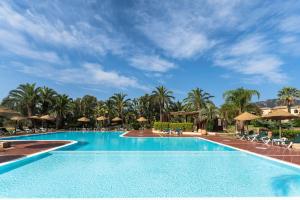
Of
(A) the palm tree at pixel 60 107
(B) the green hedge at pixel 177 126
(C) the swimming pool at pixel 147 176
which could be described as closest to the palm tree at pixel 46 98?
(A) the palm tree at pixel 60 107

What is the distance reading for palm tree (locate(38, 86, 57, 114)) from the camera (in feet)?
133

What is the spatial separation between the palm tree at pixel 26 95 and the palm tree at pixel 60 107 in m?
3.79

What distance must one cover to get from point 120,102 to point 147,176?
40722 mm

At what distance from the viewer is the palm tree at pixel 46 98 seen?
40500 millimetres

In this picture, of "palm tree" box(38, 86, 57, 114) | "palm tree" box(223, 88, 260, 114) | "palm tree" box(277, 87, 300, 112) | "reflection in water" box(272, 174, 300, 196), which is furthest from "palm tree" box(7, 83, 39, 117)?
"palm tree" box(277, 87, 300, 112)

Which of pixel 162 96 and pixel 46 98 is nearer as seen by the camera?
pixel 46 98

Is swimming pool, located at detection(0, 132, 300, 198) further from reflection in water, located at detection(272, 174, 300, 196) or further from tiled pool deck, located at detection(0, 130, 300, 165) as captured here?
Answer: tiled pool deck, located at detection(0, 130, 300, 165)

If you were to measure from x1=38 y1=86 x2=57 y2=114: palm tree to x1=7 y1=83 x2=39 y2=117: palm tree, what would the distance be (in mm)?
1407

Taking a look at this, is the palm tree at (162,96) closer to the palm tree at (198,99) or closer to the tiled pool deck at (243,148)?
the palm tree at (198,99)

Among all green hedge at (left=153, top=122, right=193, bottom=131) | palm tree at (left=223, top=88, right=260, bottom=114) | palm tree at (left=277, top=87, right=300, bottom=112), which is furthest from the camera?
palm tree at (left=277, top=87, right=300, bottom=112)

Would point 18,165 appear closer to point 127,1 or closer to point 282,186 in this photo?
point 282,186

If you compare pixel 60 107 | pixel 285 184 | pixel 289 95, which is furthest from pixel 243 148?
pixel 60 107

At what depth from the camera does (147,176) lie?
8.77 m

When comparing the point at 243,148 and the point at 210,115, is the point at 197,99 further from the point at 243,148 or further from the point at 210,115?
the point at 243,148
